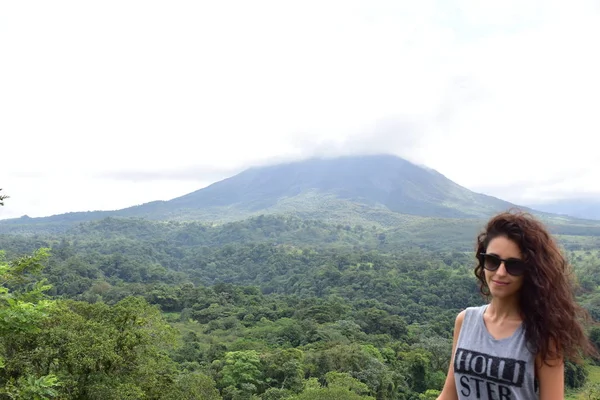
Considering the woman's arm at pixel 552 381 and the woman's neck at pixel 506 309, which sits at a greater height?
the woman's neck at pixel 506 309

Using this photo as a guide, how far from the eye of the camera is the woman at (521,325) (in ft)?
5.26

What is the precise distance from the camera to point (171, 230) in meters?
126

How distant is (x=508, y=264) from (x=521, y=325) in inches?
Answer: 10.5

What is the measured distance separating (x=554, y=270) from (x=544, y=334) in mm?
287

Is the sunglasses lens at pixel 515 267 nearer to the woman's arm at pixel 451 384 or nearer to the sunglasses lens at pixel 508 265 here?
the sunglasses lens at pixel 508 265

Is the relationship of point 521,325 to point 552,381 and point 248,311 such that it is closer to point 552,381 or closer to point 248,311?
point 552,381

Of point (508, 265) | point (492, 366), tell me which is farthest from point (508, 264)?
point (492, 366)

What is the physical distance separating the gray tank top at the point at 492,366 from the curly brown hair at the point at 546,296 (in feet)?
0.23

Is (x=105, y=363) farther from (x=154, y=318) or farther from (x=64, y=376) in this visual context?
(x=154, y=318)

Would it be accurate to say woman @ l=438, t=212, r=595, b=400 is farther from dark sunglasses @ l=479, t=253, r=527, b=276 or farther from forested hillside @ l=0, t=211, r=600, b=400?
forested hillside @ l=0, t=211, r=600, b=400

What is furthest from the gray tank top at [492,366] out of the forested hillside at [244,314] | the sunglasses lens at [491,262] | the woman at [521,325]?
the forested hillside at [244,314]

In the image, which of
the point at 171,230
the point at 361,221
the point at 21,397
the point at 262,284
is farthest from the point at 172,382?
the point at 361,221

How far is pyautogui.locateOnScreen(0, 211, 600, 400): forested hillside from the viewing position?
8.98m

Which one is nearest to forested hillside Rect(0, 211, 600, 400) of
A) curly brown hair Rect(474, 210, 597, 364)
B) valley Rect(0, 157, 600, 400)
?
valley Rect(0, 157, 600, 400)
